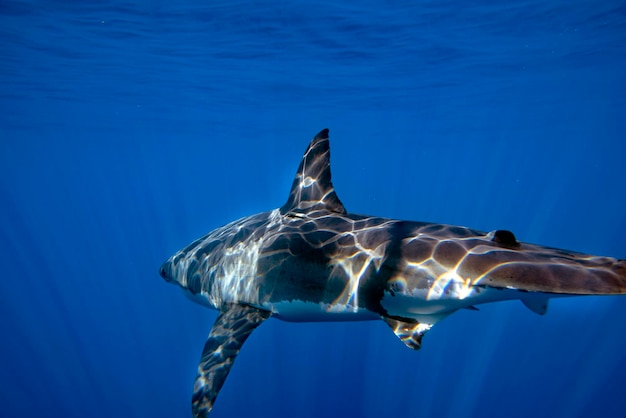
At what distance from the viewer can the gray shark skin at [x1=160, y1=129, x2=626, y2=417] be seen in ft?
13.2

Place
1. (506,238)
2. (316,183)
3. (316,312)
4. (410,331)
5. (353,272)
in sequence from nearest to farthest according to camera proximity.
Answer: (506,238) → (410,331) → (353,272) → (316,312) → (316,183)

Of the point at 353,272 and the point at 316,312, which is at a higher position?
the point at 353,272

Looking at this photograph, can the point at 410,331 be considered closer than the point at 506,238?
No

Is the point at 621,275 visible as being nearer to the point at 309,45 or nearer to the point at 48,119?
the point at 309,45

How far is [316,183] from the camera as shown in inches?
279

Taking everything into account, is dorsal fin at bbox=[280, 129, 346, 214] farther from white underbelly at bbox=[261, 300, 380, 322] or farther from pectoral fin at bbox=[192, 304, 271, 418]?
pectoral fin at bbox=[192, 304, 271, 418]

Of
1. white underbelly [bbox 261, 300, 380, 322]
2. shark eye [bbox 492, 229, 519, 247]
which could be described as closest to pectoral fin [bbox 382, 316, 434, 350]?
white underbelly [bbox 261, 300, 380, 322]

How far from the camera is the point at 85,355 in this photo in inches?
919

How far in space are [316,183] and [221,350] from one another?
10.1ft

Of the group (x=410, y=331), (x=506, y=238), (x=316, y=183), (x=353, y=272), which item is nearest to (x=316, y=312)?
(x=353, y=272)

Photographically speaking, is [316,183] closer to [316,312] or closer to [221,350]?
[316,312]

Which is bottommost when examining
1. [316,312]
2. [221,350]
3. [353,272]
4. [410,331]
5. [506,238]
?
[221,350]

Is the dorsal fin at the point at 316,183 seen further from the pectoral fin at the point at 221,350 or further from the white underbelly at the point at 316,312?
the pectoral fin at the point at 221,350

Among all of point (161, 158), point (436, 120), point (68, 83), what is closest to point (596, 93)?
point (436, 120)
